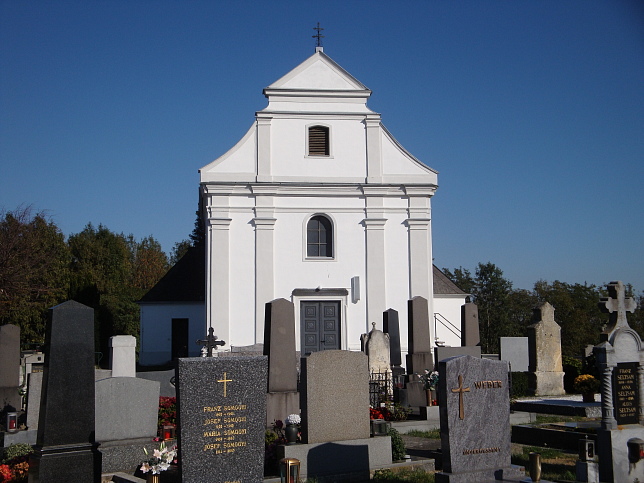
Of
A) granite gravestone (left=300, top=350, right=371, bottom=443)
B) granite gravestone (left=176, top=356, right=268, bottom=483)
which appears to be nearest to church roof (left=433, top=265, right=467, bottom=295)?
granite gravestone (left=300, top=350, right=371, bottom=443)

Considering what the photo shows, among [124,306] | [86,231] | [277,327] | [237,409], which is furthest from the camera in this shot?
[86,231]

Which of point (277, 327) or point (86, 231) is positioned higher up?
point (86, 231)

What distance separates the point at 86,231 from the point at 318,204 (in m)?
40.3

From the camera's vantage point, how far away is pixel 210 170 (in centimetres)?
2312

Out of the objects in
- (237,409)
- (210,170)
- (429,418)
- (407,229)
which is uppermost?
(210,170)

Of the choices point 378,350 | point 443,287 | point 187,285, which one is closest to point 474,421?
point 378,350

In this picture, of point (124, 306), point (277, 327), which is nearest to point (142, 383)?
point (277, 327)

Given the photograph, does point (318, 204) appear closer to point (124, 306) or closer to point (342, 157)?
point (342, 157)

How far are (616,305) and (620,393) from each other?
4.17ft

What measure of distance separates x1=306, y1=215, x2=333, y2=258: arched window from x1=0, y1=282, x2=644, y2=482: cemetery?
11350 mm

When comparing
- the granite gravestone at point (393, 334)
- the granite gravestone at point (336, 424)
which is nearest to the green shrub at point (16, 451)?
the granite gravestone at point (336, 424)

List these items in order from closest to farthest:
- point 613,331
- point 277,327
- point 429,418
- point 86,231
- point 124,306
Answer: point 613,331 < point 277,327 < point 429,418 < point 124,306 < point 86,231

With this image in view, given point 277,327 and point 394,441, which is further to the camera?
point 277,327

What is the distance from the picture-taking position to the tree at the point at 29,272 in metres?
29.6
